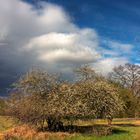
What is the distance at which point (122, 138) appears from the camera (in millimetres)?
43250

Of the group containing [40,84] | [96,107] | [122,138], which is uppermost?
[40,84]

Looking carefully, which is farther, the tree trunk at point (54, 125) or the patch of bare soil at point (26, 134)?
the tree trunk at point (54, 125)

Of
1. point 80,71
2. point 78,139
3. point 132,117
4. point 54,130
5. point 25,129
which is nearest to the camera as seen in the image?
point 78,139

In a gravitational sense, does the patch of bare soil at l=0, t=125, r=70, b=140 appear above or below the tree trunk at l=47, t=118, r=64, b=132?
below

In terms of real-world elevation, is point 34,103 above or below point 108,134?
above

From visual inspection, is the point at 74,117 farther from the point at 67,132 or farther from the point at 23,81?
the point at 23,81

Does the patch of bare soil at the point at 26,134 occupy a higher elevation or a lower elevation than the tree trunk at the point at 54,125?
lower

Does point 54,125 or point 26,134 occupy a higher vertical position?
point 54,125

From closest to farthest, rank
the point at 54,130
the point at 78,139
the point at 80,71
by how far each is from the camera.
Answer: the point at 78,139 → the point at 54,130 → the point at 80,71

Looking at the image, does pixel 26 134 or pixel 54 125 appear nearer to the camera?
pixel 26 134

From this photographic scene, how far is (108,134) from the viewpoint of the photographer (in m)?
47.2

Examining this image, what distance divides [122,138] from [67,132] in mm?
6535

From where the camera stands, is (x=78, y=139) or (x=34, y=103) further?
(x=34, y=103)

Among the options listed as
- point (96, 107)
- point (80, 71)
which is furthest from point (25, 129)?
point (80, 71)
